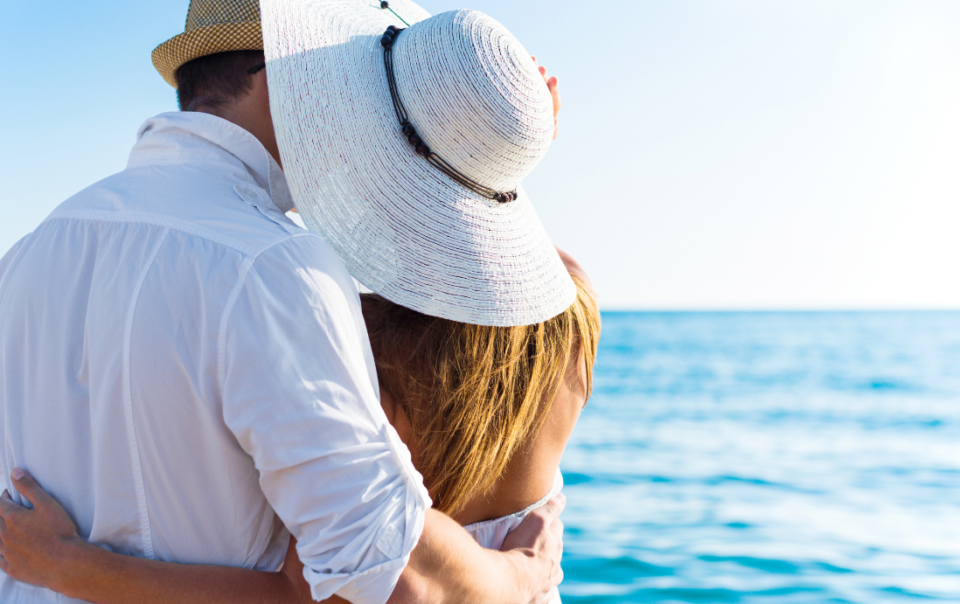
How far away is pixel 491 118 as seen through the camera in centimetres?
129

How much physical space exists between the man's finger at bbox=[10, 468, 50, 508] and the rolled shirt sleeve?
0.36 m

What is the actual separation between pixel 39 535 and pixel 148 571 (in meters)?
0.18

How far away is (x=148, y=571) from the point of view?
1.01m

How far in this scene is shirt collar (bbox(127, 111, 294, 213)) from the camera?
1189mm

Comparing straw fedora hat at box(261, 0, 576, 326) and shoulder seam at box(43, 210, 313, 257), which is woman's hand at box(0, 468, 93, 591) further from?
straw fedora hat at box(261, 0, 576, 326)

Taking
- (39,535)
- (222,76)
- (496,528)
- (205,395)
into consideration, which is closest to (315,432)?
(205,395)

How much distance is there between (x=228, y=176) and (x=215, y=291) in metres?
0.30

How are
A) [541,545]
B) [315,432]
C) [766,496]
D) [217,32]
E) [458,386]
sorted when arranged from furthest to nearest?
[766,496] < [541,545] < [458,386] < [217,32] < [315,432]

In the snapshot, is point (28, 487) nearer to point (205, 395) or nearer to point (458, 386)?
point (205, 395)

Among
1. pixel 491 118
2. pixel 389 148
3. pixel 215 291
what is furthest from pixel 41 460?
pixel 491 118

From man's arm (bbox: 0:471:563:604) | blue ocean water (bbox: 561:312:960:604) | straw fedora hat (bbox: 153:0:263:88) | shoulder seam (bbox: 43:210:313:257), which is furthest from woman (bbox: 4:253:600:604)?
blue ocean water (bbox: 561:312:960:604)

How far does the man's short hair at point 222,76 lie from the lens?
4.37 feet

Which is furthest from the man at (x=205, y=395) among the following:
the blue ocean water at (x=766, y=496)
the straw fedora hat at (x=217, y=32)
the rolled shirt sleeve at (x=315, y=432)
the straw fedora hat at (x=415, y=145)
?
the blue ocean water at (x=766, y=496)

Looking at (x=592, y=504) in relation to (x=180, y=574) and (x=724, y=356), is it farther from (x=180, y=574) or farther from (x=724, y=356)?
(x=724, y=356)
